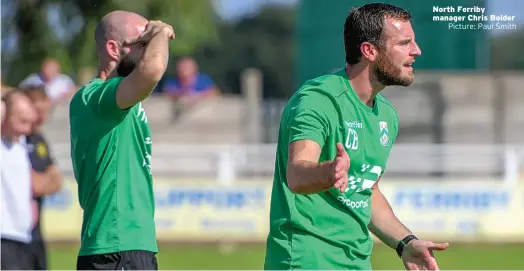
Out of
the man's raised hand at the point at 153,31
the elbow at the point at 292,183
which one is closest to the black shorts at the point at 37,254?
the man's raised hand at the point at 153,31

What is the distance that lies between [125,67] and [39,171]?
3570 millimetres

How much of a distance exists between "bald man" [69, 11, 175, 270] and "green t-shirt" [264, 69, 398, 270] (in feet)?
2.67

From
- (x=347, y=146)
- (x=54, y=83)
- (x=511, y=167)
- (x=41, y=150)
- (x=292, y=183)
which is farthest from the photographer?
(x=54, y=83)

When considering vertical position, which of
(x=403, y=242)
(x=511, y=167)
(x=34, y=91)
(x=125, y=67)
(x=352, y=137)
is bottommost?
(x=403, y=242)

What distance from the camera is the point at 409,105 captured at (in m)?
18.4

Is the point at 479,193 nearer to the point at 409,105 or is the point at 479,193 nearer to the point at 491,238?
the point at 491,238

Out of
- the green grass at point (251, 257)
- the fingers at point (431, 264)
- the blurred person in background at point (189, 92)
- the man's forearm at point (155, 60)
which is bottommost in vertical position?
the green grass at point (251, 257)

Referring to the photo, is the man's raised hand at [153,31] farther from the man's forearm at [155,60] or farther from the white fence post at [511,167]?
the white fence post at [511,167]

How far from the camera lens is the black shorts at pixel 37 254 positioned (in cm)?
884

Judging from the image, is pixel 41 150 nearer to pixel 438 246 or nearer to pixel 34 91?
pixel 34 91

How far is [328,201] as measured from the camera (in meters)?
5.50

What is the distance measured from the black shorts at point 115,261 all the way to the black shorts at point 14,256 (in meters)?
2.77

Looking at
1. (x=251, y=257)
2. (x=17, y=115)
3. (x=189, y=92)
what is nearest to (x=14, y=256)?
(x=17, y=115)

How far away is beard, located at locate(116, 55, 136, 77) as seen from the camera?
598 cm
